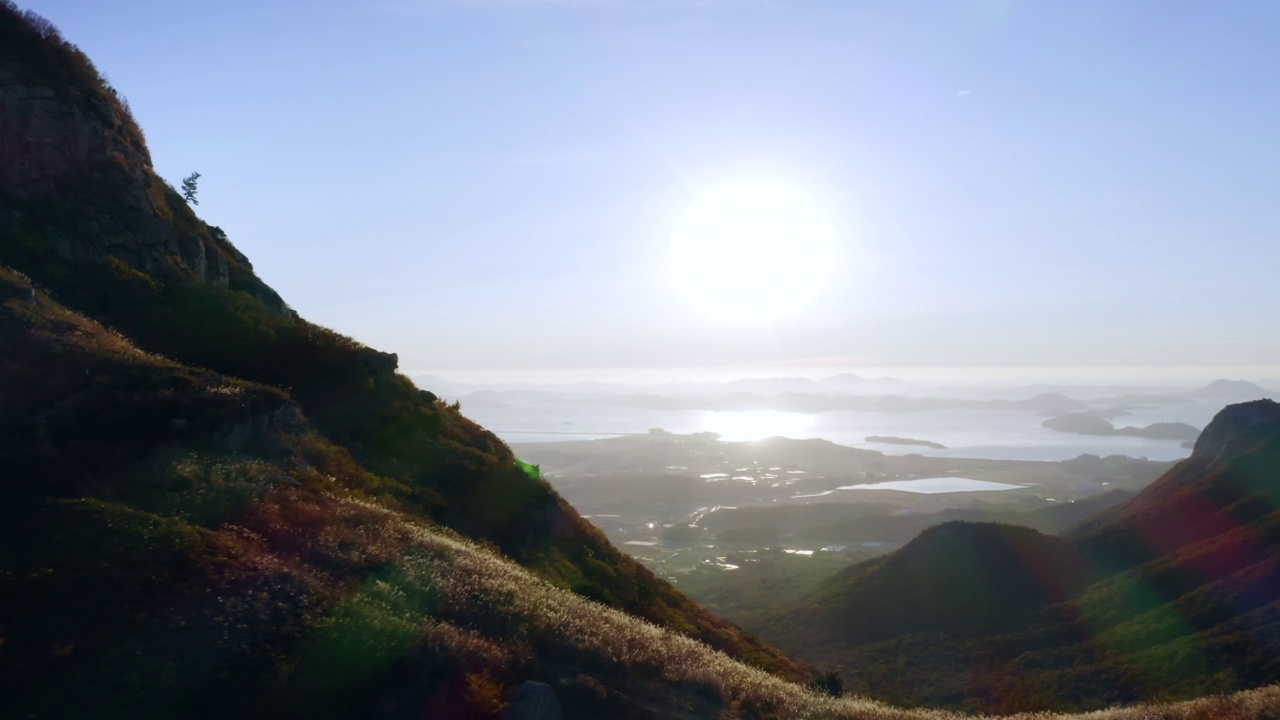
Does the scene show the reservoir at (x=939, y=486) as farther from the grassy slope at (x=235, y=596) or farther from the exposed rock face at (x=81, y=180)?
the grassy slope at (x=235, y=596)

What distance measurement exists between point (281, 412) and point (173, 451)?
3876 mm

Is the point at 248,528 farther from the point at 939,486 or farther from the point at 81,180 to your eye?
the point at 939,486

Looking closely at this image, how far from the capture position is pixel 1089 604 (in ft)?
163

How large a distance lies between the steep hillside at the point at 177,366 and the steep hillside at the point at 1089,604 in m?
19.4

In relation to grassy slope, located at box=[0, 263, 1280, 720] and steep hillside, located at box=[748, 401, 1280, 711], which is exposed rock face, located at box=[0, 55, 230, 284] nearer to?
grassy slope, located at box=[0, 263, 1280, 720]

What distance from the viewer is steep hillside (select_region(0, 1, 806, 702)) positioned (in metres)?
15.0

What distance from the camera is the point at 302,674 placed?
9086mm

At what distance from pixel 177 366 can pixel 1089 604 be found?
5360cm

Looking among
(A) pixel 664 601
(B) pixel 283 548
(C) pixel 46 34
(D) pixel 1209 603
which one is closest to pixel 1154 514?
(D) pixel 1209 603

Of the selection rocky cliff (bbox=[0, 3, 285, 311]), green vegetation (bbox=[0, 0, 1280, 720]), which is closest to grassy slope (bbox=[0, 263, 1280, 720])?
green vegetation (bbox=[0, 0, 1280, 720])

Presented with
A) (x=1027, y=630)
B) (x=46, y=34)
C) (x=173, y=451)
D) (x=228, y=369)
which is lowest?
(x=1027, y=630)

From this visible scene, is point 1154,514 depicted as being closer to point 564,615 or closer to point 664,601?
point 664,601

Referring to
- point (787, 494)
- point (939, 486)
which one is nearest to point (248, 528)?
point (787, 494)

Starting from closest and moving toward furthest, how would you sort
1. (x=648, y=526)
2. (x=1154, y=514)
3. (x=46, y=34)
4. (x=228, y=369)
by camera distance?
(x=228, y=369), (x=46, y=34), (x=1154, y=514), (x=648, y=526)
